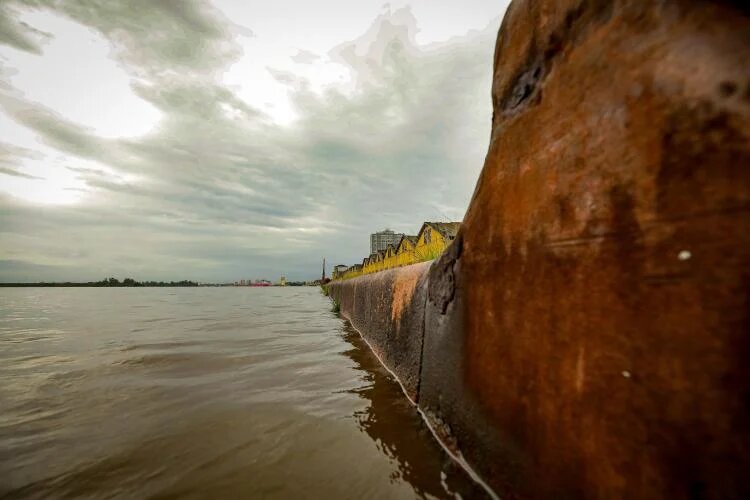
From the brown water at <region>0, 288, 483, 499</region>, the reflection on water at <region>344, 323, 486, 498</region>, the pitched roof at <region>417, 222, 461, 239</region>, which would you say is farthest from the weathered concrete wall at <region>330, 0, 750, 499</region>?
the pitched roof at <region>417, 222, 461, 239</region>

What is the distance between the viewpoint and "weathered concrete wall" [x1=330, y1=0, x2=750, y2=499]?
2.18 ft

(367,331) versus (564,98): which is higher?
(564,98)

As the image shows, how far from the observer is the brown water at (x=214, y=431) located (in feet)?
5.00

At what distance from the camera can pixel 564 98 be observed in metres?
1.08

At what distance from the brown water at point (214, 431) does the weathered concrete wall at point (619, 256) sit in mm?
597

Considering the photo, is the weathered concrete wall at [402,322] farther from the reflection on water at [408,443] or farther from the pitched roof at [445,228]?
the pitched roof at [445,228]

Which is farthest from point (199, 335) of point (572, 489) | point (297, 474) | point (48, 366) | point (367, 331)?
point (572, 489)

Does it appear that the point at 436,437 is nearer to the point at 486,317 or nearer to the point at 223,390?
the point at 486,317

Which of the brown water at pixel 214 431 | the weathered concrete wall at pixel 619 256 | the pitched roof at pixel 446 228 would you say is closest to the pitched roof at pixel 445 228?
the pitched roof at pixel 446 228

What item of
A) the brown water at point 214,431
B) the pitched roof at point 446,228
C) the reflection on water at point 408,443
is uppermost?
the pitched roof at point 446,228

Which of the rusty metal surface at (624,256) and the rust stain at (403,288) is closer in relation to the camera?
the rusty metal surface at (624,256)

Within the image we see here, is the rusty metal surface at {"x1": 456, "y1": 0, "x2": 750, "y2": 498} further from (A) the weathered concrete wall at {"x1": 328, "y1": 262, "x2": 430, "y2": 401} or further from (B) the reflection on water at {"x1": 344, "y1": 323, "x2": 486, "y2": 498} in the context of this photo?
(A) the weathered concrete wall at {"x1": 328, "y1": 262, "x2": 430, "y2": 401}

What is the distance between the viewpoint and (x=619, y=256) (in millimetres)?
857

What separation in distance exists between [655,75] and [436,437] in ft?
6.02
